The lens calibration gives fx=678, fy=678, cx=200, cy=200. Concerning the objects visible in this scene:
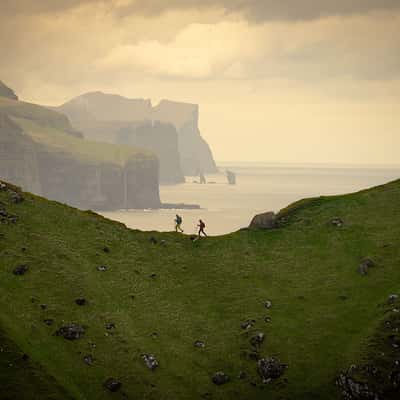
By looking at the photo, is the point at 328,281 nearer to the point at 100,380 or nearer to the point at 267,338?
the point at 267,338

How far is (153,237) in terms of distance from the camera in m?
87.2

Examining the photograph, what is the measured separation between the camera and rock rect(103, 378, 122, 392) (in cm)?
5541

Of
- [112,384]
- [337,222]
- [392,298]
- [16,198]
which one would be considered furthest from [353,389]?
[16,198]

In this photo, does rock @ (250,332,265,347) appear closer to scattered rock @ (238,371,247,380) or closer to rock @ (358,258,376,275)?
scattered rock @ (238,371,247,380)

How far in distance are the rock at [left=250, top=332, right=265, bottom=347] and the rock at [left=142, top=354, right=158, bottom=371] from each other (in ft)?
30.7

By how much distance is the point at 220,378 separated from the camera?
58562 mm

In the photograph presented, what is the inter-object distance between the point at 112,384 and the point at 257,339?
48.2 ft

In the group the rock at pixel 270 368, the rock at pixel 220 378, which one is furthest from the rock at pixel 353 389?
the rock at pixel 220 378

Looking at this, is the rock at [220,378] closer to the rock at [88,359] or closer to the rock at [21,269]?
the rock at [88,359]

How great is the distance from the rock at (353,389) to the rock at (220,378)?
9486 mm

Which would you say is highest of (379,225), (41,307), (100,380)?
(379,225)

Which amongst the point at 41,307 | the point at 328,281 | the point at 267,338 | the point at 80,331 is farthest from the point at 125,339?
the point at 328,281

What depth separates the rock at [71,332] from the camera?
61.3 metres

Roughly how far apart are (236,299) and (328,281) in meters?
10.4
